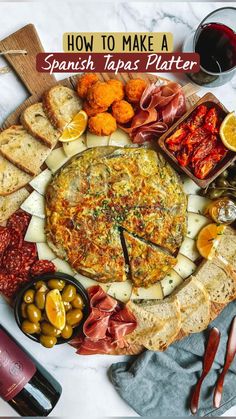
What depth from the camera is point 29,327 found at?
3738 millimetres

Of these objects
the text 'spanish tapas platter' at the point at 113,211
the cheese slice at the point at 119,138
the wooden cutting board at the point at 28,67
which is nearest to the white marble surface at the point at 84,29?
the wooden cutting board at the point at 28,67

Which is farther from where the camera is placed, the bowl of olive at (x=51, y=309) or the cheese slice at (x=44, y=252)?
the cheese slice at (x=44, y=252)

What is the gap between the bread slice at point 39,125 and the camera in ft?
12.4

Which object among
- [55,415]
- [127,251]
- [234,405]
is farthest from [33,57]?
[234,405]

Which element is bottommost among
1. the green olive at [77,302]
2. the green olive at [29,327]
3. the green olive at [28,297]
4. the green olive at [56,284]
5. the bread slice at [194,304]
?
the bread slice at [194,304]

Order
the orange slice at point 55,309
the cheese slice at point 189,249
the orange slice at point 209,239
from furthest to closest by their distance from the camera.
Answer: the cheese slice at point 189,249, the orange slice at point 209,239, the orange slice at point 55,309

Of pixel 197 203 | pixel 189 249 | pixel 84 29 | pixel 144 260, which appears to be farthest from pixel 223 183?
pixel 84 29

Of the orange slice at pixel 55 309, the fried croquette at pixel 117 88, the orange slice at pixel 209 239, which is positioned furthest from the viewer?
the orange slice at pixel 209 239

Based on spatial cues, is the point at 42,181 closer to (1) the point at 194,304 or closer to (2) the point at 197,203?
(2) the point at 197,203

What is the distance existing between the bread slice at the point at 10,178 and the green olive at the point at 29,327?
35.8 inches

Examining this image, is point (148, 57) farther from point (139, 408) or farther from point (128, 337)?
point (139, 408)

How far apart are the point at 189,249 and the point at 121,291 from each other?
59 centimetres

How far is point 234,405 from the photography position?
164 inches

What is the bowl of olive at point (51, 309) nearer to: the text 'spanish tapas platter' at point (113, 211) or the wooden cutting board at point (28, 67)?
the text 'spanish tapas platter' at point (113, 211)
